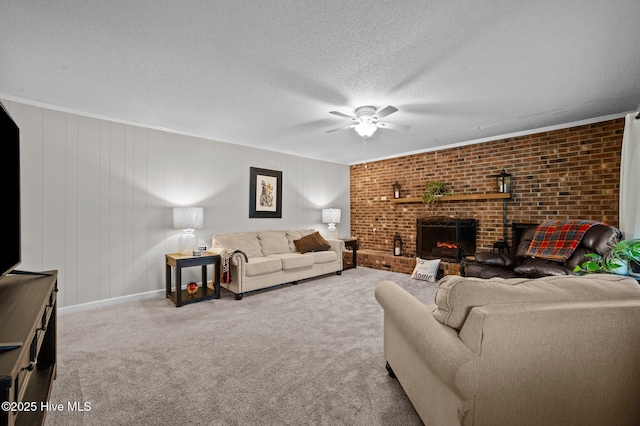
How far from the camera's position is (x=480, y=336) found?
3.50ft

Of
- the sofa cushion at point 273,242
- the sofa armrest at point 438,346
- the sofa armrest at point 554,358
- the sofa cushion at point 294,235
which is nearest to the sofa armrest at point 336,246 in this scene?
the sofa cushion at point 294,235

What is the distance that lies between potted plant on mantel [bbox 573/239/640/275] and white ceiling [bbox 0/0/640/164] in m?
1.53

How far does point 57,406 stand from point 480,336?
232 cm

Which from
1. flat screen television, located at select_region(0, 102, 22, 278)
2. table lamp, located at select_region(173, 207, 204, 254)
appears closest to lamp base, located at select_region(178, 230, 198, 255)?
table lamp, located at select_region(173, 207, 204, 254)

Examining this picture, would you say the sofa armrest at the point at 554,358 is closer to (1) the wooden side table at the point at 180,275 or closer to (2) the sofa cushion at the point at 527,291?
(2) the sofa cushion at the point at 527,291

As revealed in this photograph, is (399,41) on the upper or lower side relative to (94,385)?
upper

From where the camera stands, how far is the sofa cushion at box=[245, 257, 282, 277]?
390 centimetres

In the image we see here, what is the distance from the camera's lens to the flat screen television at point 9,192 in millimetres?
1602

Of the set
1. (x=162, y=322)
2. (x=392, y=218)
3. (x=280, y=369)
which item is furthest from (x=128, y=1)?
(x=392, y=218)

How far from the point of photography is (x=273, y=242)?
489 cm

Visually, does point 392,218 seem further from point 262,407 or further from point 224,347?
point 262,407

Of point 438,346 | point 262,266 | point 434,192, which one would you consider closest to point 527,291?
point 438,346

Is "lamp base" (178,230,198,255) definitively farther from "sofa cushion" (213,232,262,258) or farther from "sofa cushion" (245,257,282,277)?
"sofa cushion" (245,257,282,277)

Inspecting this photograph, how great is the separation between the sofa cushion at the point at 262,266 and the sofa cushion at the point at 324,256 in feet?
2.35
